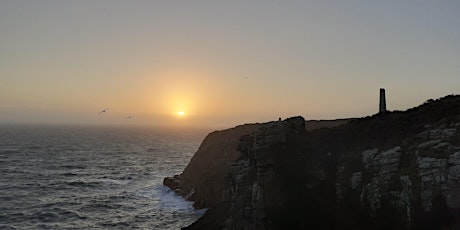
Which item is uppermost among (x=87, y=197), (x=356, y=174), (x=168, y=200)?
(x=356, y=174)

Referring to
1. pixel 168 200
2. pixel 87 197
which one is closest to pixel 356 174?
pixel 168 200

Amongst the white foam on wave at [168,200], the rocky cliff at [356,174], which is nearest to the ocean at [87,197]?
the white foam on wave at [168,200]

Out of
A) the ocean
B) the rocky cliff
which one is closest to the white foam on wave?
the ocean

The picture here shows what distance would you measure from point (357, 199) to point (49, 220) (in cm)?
3803

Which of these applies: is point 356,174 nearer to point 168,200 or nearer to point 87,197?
point 168,200

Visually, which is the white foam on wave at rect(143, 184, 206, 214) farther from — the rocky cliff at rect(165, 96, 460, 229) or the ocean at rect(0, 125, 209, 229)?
the rocky cliff at rect(165, 96, 460, 229)

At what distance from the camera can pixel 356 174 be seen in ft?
94.0

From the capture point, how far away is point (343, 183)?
29047 mm

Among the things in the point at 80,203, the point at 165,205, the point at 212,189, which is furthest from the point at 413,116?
the point at 80,203

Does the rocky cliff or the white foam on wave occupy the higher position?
the rocky cliff

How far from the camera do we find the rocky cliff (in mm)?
24578

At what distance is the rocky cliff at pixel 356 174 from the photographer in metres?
24.6

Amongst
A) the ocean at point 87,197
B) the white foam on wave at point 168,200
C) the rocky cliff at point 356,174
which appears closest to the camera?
the rocky cliff at point 356,174

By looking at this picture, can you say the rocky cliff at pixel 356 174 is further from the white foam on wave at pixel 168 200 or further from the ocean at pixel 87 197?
the white foam on wave at pixel 168 200
